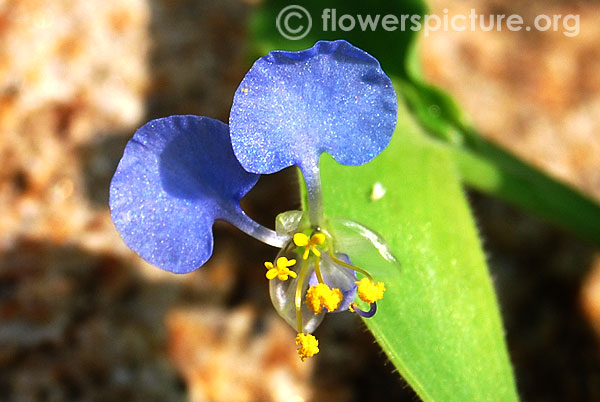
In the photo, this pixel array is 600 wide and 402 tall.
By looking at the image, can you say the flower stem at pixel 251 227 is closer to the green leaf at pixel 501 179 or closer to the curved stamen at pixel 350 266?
the curved stamen at pixel 350 266

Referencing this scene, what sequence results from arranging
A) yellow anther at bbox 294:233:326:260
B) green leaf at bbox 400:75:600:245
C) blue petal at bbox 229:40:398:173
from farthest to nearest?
green leaf at bbox 400:75:600:245 < yellow anther at bbox 294:233:326:260 < blue petal at bbox 229:40:398:173

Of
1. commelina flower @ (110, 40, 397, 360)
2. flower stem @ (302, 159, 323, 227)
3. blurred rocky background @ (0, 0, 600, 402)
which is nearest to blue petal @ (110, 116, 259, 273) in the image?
commelina flower @ (110, 40, 397, 360)

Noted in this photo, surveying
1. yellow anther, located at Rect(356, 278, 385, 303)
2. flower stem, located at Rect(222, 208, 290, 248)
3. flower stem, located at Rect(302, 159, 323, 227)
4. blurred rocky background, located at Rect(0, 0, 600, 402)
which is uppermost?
flower stem, located at Rect(302, 159, 323, 227)

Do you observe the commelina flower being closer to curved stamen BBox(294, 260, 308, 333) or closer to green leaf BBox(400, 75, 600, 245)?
curved stamen BBox(294, 260, 308, 333)

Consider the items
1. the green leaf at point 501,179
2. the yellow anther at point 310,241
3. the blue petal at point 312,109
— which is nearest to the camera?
the blue petal at point 312,109

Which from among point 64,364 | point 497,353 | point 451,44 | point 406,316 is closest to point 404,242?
point 406,316

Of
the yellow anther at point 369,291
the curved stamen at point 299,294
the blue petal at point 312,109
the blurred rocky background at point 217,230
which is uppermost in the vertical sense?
the blue petal at point 312,109

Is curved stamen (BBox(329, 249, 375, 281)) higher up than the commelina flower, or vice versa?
the commelina flower

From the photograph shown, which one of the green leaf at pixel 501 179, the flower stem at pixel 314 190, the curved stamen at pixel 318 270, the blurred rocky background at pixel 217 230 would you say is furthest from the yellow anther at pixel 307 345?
the green leaf at pixel 501 179
